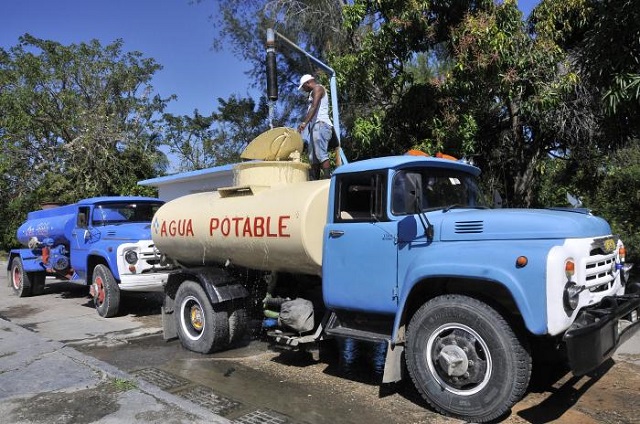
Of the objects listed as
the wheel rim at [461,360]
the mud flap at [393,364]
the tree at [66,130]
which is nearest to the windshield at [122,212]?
the mud flap at [393,364]

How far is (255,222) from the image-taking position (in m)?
6.29

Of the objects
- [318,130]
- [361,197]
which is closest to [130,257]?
Answer: [318,130]

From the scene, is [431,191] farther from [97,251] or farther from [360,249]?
[97,251]

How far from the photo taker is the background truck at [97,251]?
367 inches

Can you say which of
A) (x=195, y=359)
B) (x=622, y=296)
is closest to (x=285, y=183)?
(x=195, y=359)

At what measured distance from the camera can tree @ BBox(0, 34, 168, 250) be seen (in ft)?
72.8

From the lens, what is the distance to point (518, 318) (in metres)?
4.54

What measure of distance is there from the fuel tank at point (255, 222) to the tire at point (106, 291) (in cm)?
188

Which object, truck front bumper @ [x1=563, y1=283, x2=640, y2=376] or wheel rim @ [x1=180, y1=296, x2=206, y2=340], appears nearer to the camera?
truck front bumper @ [x1=563, y1=283, x2=640, y2=376]

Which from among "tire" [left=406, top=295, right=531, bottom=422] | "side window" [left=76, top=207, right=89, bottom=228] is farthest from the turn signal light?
"side window" [left=76, top=207, right=89, bottom=228]

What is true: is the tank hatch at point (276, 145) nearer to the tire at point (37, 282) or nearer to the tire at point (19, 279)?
the tire at point (37, 282)

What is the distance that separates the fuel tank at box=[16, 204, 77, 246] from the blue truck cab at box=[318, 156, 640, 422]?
A: 289 inches

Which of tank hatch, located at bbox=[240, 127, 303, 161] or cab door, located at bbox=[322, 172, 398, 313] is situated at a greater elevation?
tank hatch, located at bbox=[240, 127, 303, 161]

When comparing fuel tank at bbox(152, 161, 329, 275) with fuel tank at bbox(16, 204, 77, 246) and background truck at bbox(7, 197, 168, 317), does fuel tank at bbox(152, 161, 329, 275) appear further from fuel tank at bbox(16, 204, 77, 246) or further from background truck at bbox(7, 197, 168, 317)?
fuel tank at bbox(16, 204, 77, 246)
